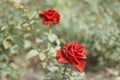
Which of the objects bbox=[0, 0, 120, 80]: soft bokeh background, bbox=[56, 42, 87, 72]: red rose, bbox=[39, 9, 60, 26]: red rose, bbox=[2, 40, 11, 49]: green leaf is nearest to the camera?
bbox=[56, 42, 87, 72]: red rose

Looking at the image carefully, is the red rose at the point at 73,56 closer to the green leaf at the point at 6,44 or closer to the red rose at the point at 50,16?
the red rose at the point at 50,16

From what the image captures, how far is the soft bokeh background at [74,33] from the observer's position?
3.18 m

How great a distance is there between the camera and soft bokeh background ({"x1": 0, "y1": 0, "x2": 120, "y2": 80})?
3181 millimetres

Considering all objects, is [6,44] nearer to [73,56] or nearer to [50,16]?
[50,16]

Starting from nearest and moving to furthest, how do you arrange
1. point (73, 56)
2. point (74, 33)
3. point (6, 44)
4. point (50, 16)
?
point (73, 56)
point (50, 16)
point (6, 44)
point (74, 33)

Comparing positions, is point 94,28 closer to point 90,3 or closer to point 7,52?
point 90,3

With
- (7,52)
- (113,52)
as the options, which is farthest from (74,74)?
(113,52)

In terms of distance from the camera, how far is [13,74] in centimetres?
310

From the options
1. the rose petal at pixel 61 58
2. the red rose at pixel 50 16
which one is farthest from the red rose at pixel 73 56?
the red rose at pixel 50 16

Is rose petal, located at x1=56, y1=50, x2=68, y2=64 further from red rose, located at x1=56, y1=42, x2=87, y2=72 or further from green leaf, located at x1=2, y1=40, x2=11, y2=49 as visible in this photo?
green leaf, located at x1=2, y1=40, x2=11, y2=49

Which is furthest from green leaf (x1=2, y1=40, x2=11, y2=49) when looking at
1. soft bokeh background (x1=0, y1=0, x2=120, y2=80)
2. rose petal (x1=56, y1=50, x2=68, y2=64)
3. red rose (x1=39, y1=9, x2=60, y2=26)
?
rose petal (x1=56, y1=50, x2=68, y2=64)

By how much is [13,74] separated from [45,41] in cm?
41

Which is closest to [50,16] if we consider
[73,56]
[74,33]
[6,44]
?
[6,44]

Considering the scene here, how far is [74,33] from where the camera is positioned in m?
4.08
